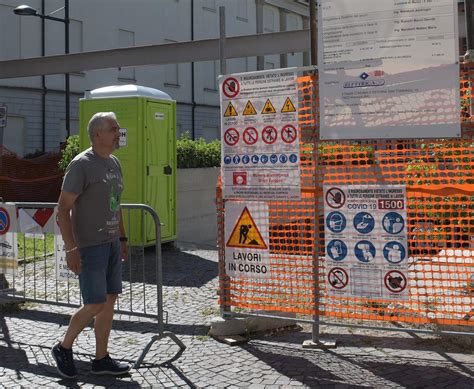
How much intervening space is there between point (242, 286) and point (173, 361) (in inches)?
37.0

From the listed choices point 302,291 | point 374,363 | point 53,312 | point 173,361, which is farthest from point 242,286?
point 53,312

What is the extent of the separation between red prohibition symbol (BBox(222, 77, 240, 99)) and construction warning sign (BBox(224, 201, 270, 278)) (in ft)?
3.02

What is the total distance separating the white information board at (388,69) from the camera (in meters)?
4.60

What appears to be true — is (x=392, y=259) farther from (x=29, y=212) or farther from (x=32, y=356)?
(x=29, y=212)

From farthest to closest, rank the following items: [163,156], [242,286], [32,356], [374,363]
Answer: [163,156] < [242,286] < [32,356] < [374,363]

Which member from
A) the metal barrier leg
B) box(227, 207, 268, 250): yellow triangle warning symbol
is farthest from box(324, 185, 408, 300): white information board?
the metal barrier leg

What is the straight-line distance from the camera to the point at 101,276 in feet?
14.7

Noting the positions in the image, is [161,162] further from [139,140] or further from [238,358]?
[238,358]

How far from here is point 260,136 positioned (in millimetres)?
5258

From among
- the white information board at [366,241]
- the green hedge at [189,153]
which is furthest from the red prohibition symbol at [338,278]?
the green hedge at [189,153]

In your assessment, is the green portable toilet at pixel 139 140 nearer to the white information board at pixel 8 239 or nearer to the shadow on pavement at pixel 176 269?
the shadow on pavement at pixel 176 269

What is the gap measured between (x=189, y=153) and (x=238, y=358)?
804 cm

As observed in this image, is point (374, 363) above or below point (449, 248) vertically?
below

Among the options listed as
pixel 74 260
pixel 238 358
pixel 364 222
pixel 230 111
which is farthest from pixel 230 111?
pixel 238 358
